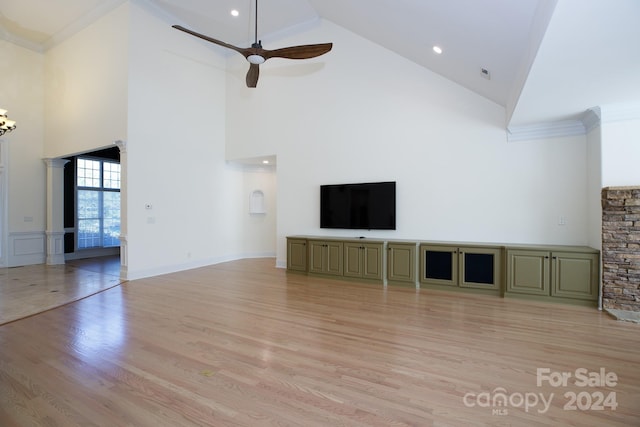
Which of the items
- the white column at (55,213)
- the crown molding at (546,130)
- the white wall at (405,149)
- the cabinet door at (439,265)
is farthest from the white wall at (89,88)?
the crown molding at (546,130)

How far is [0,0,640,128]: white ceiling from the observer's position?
2.63m

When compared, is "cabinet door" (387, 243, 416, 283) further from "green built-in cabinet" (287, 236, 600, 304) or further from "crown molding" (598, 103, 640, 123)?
"crown molding" (598, 103, 640, 123)

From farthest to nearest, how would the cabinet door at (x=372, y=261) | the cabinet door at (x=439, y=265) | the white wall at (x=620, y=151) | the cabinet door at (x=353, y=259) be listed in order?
the cabinet door at (x=353, y=259) → the cabinet door at (x=372, y=261) → the cabinet door at (x=439, y=265) → the white wall at (x=620, y=151)

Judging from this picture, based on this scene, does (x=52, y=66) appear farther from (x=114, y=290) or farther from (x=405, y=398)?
(x=405, y=398)

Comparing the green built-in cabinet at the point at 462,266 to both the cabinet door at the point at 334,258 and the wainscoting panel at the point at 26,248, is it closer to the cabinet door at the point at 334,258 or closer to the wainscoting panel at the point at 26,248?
the cabinet door at the point at 334,258

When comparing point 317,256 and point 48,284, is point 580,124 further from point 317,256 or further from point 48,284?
point 48,284

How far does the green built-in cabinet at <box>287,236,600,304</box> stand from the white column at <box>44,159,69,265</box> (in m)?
6.29

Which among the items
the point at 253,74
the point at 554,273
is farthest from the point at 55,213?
the point at 554,273

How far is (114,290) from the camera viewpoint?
16.9 ft

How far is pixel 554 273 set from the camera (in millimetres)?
4305

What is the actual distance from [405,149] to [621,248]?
3349 millimetres

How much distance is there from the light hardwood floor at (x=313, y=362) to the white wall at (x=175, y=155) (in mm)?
2030

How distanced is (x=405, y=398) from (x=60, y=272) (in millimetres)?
7802

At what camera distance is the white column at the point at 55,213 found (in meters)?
7.66
